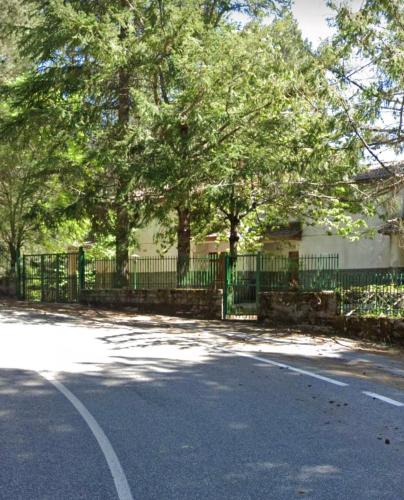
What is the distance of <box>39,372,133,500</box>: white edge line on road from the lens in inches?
191

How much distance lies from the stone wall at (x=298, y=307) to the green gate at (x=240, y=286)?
86cm

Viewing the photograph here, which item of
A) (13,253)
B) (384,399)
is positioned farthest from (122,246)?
(384,399)

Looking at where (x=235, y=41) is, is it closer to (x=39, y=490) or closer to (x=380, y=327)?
(x=380, y=327)

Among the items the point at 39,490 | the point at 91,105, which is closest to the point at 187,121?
the point at 91,105

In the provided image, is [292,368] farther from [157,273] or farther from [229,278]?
[157,273]

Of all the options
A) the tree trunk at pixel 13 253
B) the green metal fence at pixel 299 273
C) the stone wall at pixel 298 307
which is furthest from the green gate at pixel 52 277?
the stone wall at pixel 298 307

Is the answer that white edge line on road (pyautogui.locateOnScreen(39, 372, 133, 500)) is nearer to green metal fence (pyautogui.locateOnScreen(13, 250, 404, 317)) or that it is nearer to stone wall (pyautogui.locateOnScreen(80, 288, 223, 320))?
green metal fence (pyautogui.locateOnScreen(13, 250, 404, 317))

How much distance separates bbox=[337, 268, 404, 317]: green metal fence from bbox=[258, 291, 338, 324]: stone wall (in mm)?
377

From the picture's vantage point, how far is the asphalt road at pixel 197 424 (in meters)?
5.00

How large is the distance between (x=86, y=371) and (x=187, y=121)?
34.6 feet

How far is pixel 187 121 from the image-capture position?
18.9 metres

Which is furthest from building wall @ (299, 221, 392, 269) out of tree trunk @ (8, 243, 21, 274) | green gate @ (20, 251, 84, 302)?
tree trunk @ (8, 243, 21, 274)

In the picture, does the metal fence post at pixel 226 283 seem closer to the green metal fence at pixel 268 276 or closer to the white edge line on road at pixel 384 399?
the green metal fence at pixel 268 276

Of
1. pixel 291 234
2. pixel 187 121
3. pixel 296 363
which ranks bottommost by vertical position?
pixel 296 363
